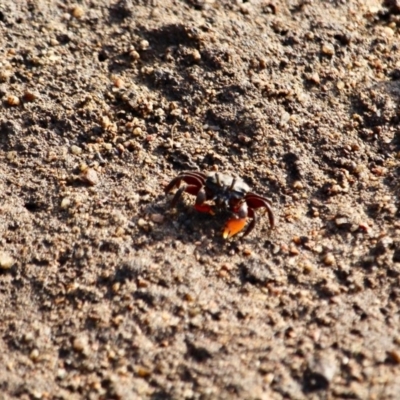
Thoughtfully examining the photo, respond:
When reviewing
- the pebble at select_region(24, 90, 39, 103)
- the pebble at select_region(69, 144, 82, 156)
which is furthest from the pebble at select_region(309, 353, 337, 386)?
the pebble at select_region(24, 90, 39, 103)

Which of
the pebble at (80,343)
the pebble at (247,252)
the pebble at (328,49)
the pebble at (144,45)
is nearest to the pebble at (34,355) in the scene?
the pebble at (80,343)

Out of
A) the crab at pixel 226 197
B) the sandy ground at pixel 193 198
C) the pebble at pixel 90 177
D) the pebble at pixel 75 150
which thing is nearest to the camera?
the sandy ground at pixel 193 198

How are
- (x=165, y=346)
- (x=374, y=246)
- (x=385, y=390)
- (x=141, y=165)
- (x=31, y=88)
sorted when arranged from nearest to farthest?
(x=385, y=390) < (x=165, y=346) < (x=374, y=246) < (x=141, y=165) < (x=31, y=88)

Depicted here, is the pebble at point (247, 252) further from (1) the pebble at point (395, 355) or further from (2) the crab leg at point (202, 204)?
(1) the pebble at point (395, 355)

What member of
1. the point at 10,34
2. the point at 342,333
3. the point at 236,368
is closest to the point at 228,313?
the point at 236,368

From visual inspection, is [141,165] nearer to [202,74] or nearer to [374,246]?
[202,74]

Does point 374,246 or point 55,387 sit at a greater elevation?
point 374,246
